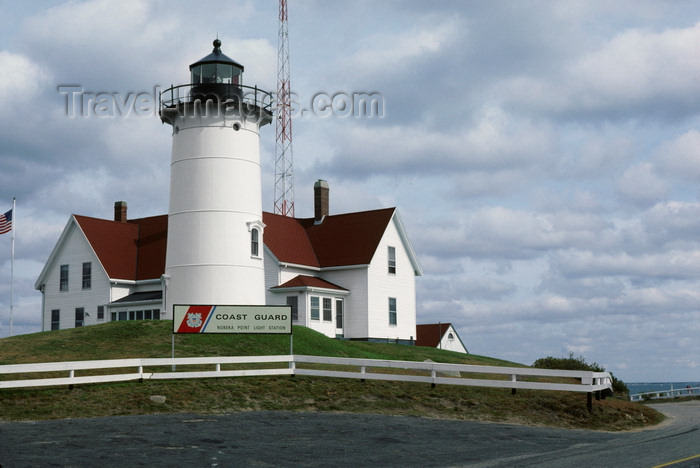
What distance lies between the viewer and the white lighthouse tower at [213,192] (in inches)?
1483

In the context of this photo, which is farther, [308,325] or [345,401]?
[308,325]

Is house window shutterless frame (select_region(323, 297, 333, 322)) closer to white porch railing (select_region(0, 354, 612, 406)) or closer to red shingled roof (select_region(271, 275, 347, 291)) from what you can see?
red shingled roof (select_region(271, 275, 347, 291))

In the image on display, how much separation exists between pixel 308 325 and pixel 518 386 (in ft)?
65.3

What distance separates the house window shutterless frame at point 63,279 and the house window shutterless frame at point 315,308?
49.9 feet

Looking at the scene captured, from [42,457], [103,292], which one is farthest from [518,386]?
[103,292]

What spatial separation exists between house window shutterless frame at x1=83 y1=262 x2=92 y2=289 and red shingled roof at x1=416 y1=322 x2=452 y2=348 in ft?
83.9

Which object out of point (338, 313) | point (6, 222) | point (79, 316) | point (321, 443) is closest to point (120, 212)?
point (79, 316)

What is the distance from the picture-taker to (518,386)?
82.8 ft

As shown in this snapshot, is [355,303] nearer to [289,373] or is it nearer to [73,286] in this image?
[73,286]

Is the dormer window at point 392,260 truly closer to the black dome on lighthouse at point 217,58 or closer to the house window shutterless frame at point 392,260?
the house window shutterless frame at point 392,260

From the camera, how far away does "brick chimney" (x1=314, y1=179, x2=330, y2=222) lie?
50625mm

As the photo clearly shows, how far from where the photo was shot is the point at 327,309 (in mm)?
44969

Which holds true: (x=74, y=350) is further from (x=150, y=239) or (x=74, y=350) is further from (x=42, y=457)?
(x=42, y=457)

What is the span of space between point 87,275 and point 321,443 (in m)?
32.3
